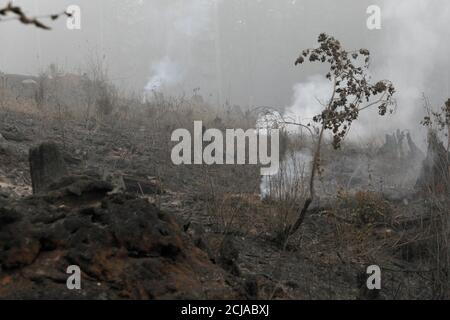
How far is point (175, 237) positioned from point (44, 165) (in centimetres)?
159

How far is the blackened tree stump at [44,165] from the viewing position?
434 cm

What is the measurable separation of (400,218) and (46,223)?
390 cm

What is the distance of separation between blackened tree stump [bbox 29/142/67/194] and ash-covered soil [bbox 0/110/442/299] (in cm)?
26

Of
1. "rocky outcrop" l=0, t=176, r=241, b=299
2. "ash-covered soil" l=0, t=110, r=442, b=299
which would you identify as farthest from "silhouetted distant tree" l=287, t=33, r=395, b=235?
"rocky outcrop" l=0, t=176, r=241, b=299

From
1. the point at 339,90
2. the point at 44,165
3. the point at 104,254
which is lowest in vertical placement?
the point at 104,254

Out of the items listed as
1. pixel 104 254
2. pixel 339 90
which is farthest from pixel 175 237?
pixel 339 90

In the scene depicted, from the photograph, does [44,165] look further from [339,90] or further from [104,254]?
[339,90]

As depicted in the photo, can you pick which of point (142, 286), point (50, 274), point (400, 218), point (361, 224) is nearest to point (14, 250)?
point (50, 274)

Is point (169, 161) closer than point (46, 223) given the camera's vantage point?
A: No

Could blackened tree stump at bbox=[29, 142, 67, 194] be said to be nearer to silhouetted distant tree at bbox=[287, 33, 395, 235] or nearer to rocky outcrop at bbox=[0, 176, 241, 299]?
rocky outcrop at bbox=[0, 176, 241, 299]

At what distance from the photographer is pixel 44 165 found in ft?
14.3

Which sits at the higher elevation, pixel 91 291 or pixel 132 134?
pixel 132 134

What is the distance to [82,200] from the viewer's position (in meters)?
3.60

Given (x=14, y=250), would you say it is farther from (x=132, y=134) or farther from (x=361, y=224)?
(x=132, y=134)
